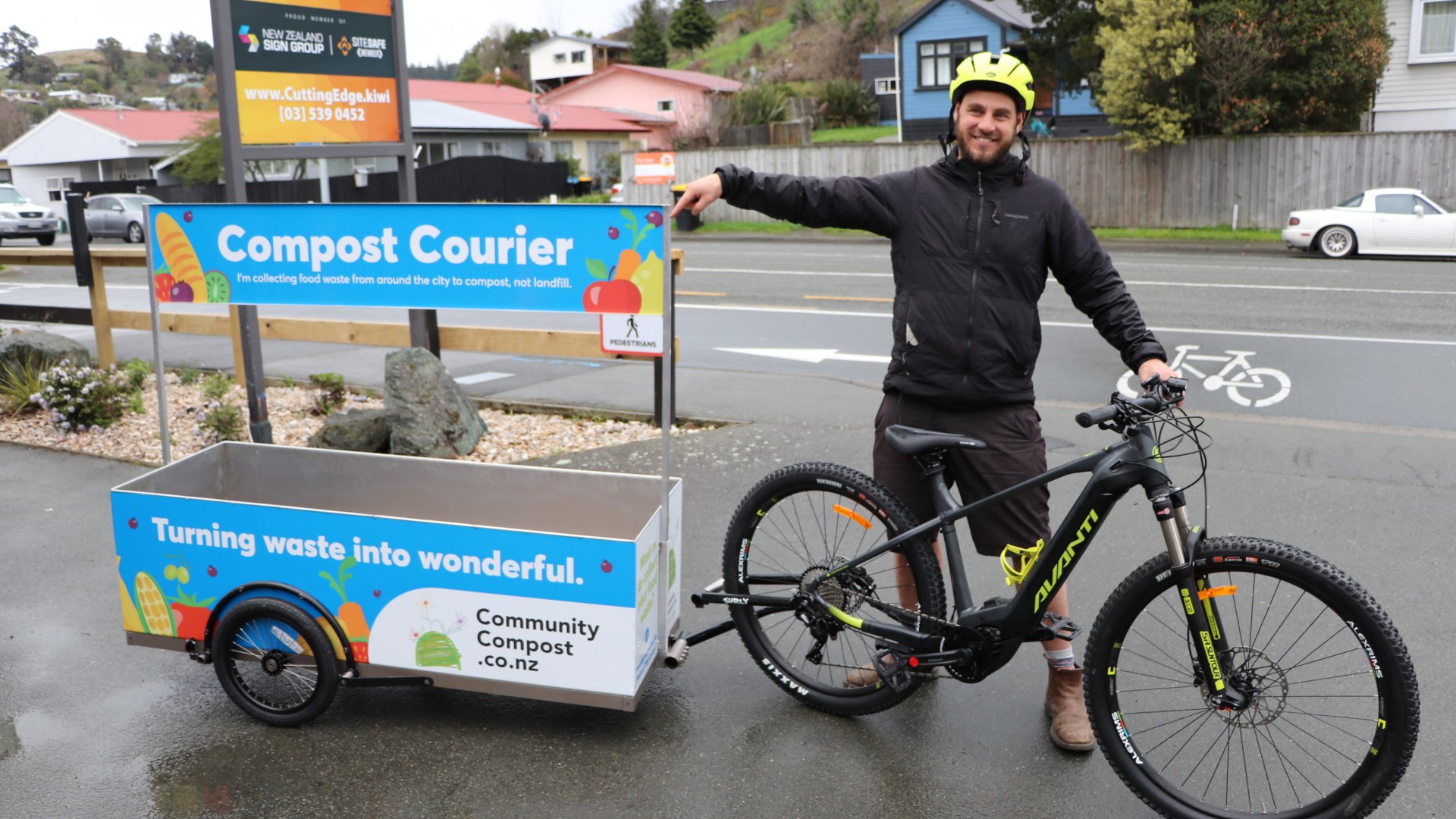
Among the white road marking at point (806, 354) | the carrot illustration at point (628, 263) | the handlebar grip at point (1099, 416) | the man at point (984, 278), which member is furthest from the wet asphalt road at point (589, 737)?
the white road marking at point (806, 354)

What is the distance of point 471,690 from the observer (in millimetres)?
3869

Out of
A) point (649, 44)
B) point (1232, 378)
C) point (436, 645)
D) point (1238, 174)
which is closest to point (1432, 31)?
point (1238, 174)

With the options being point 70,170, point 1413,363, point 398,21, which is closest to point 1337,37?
point 1413,363

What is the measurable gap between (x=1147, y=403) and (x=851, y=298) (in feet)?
38.5

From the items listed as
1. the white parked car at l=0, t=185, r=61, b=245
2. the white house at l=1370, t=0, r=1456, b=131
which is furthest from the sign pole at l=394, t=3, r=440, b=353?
the white parked car at l=0, t=185, r=61, b=245

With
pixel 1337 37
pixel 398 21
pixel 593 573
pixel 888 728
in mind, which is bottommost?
pixel 888 728

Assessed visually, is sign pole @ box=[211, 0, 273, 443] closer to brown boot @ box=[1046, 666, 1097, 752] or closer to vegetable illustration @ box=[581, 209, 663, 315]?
vegetable illustration @ box=[581, 209, 663, 315]

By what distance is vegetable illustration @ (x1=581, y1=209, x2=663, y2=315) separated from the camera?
3648mm

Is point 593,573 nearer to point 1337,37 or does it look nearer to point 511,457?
point 511,457

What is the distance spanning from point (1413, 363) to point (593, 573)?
9.04 m

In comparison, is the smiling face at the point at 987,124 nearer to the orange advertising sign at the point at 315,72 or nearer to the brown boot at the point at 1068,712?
the brown boot at the point at 1068,712

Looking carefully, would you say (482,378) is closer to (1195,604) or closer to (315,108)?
(315,108)

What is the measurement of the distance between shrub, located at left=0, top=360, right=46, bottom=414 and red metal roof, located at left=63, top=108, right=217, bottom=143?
41927 mm

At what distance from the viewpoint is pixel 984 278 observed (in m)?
3.64
